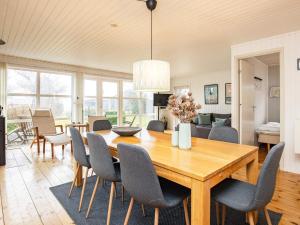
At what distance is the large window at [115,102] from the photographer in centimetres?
638

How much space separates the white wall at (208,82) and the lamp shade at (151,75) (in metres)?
4.93

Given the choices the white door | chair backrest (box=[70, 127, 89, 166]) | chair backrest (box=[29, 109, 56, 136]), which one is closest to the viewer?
chair backrest (box=[70, 127, 89, 166])

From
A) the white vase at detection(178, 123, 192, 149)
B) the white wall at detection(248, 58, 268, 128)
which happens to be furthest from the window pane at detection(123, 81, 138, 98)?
the white vase at detection(178, 123, 192, 149)

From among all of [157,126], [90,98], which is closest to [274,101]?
[157,126]

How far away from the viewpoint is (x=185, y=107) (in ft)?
5.50

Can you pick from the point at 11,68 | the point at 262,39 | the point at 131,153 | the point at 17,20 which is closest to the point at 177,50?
the point at 262,39

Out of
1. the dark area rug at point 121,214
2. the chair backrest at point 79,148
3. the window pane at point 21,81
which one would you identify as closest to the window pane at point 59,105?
the window pane at point 21,81

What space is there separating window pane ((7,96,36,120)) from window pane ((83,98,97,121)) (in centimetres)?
149

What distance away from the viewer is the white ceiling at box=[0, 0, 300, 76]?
232 centimetres

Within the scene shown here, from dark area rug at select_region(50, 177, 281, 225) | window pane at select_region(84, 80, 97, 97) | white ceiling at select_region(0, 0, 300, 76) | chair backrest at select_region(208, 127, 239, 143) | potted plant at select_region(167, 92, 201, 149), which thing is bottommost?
dark area rug at select_region(50, 177, 281, 225)

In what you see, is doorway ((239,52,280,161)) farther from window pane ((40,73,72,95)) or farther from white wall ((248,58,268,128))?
window pane ((40,73,72,95))

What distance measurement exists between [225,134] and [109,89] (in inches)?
210

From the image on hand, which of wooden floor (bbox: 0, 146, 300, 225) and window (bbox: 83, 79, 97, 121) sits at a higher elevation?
window (bbox: 83, 79, 97, 121)

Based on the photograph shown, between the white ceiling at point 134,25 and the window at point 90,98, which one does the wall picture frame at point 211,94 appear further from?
the window at point 90,98
